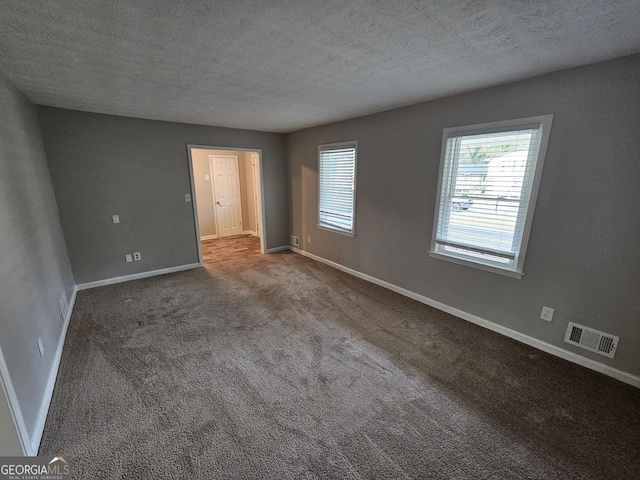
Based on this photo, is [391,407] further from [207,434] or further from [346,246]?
[346,246]

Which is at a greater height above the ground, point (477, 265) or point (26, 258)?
point (26, 258)

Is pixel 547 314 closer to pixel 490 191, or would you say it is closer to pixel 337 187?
pixel 490 191

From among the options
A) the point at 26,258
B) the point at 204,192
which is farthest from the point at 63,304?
the point at 204,192

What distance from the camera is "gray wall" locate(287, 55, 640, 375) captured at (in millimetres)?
1913

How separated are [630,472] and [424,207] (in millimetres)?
2436

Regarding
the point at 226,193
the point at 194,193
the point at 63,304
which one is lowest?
the point at 63,304

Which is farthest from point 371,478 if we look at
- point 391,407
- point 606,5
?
point 606,5

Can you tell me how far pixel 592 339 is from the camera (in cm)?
215

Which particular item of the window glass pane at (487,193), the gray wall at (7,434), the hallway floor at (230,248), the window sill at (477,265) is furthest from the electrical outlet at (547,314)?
the hallway floor at (230,248)

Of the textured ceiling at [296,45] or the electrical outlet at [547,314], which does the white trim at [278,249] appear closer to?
the textured ceiling at [296,45]

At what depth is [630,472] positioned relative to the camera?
1.42m

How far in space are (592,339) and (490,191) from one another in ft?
4.83

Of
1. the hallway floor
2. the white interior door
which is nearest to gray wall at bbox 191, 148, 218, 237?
the white interior door

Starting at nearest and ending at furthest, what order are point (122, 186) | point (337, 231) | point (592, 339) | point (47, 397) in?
1. point (47, 397)
2. point (592, 339)
3. point (122, 186)
4. point (337, 231)
